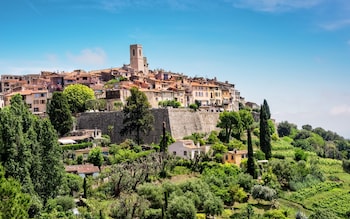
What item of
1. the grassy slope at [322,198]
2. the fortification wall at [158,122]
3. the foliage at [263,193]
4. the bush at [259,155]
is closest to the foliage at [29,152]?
the foliage at [263,193]

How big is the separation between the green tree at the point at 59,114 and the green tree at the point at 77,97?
7551 mm

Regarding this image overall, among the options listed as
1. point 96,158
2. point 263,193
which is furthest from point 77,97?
point 263,193

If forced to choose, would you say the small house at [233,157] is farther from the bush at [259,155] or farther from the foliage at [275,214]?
the foliage at [275,214]

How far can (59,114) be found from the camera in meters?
47.8

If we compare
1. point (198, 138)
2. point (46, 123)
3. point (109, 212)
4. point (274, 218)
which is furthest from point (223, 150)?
point (46, 123)

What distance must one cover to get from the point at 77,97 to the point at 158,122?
11.3 m

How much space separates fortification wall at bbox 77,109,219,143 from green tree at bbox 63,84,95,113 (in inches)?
107

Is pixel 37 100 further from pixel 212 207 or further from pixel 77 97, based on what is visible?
pixel 212 207

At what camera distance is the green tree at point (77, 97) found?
185 ft

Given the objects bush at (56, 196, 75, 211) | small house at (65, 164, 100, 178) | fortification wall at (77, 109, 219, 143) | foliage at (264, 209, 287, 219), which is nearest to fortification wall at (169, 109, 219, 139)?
fortification wall at (77, 109, 219, 143)

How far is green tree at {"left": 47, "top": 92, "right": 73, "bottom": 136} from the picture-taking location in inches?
1865

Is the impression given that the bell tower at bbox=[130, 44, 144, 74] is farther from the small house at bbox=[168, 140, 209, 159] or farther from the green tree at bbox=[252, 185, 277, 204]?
the green tree at bbox=[252, 185, 277, 204]

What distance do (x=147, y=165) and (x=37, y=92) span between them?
26603 mm

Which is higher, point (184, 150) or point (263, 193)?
point (184, 150)
